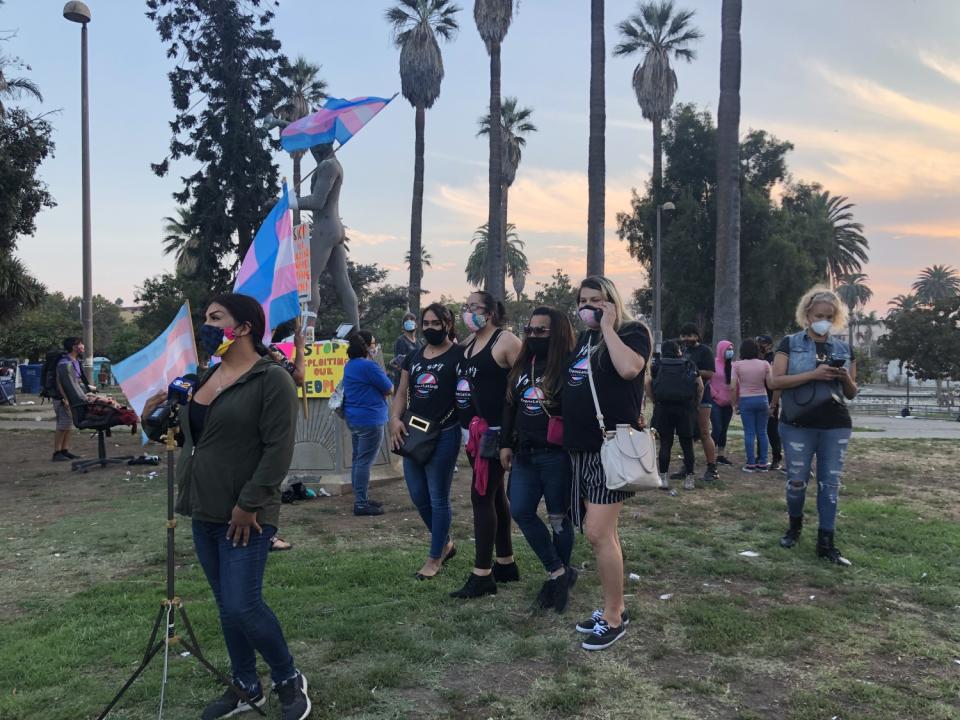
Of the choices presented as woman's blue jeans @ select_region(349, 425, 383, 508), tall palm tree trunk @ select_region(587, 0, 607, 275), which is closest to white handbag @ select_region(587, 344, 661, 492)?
woman's blue jeans @ select_region(349, 425, 383, 508)

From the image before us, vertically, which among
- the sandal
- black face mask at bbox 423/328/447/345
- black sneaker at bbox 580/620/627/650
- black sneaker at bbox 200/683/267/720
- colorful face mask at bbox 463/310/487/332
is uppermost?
colorful face mask at bbox 463/310/487/332

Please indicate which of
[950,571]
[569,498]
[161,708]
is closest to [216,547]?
[161,708]

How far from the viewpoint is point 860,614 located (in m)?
4.19

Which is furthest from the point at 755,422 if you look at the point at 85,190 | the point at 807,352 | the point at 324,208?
the point at 85,190

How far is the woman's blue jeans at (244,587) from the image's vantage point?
285 cm

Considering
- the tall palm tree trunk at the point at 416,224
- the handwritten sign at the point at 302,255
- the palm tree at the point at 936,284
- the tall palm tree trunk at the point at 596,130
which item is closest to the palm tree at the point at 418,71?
the tall palm tree trunk at the point at 416,224

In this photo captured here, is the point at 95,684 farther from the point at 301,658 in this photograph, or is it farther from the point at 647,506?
the point at 647,506

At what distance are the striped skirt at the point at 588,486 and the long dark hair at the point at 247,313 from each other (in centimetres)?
170

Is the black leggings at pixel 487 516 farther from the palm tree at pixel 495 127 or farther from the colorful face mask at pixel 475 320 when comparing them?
the palm tree at pixel 495 127

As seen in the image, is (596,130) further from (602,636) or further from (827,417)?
(602,636)

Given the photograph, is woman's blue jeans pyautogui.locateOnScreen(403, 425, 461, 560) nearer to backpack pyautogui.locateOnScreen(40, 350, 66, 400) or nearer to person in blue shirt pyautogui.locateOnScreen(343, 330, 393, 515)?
person in blue shirt pyautogui.locateOnScreen(343, 330, 393, 515)

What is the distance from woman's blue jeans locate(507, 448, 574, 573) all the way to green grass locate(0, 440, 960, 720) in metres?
0.39

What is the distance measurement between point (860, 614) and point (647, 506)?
9.54 ft

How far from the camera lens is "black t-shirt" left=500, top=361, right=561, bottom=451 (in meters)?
4.01
